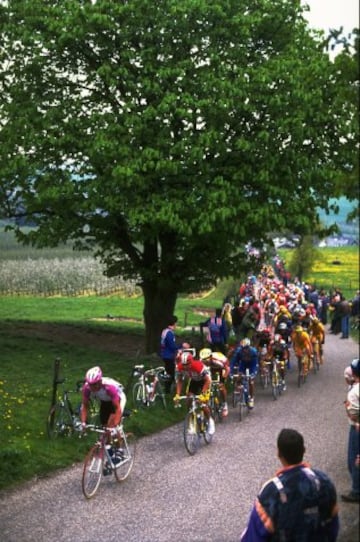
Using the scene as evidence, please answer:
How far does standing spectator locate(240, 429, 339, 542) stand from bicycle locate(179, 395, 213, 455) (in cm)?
848

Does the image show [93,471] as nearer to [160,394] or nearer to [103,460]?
[103,460]

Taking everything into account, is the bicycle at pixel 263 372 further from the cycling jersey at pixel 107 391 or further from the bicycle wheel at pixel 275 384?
the cycling jersey at pixel 107 391

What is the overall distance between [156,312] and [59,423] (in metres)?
13.0

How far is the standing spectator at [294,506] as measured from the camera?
6.09 m

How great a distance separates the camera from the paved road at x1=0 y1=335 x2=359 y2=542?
35.2 ft

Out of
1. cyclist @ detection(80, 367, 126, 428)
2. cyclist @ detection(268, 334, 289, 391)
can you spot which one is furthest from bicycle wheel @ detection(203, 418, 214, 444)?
cyclist @ detection(268, 334, 289, 391)

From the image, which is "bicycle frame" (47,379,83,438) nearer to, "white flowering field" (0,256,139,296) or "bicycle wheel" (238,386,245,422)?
"bicycle wheel" (238,386,245,422)

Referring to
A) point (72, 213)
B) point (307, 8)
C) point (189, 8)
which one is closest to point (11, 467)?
point (72, 213)

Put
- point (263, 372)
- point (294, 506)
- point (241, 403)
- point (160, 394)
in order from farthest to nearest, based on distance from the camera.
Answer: point (263, 372) < point (160, 394) < point (241, 403) < point (294, 506)

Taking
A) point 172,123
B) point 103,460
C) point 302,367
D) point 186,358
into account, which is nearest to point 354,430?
point 103,460

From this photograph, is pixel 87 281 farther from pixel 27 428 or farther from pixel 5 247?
pixel 27 428

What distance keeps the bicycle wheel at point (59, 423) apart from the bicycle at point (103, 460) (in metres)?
2.34

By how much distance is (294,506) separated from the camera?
608cm

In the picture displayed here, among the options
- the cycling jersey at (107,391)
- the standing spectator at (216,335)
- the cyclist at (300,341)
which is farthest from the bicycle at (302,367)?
the cycling jersey at (107,391)
